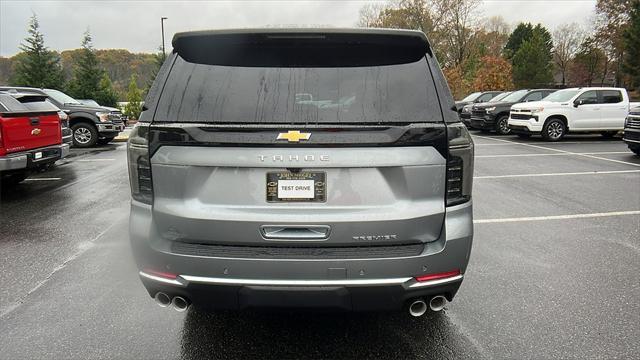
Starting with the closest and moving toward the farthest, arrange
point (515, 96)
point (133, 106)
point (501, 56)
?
point (515, 96) → point (133, 106) → point (501, 56)

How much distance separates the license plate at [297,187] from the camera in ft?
8.05

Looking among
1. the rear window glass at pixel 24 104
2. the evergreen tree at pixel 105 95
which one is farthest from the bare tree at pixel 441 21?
the rear window glass at pixel 24 104

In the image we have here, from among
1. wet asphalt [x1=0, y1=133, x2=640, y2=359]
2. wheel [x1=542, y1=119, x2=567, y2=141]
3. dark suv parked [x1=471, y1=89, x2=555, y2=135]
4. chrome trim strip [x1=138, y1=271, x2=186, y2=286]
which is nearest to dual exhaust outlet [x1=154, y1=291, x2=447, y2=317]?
chrome trim strip [x1=138, y1=271, x2=186, y2=286]

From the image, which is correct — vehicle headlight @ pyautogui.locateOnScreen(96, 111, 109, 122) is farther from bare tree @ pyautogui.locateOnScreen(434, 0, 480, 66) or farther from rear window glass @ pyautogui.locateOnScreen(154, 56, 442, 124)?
bare tree @ pyautogui.locateOnScreen(434, 0, 480, 66)

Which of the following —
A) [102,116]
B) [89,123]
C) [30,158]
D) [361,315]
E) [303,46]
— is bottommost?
[361,315]

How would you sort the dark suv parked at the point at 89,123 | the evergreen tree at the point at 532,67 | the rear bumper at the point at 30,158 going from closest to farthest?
1. the rear bumper at the point at 30,158
2. the dark suv parked at the point at 89,123
3. the evergreen tree at the point at 532,67

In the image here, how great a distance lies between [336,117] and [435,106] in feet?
1.86

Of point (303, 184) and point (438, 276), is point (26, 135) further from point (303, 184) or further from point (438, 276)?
point (438, 276)

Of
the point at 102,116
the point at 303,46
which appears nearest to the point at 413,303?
the point at 303,46

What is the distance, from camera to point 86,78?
35.2m

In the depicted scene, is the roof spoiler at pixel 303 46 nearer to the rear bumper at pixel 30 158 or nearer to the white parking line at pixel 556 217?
the white parking line at pixel 556 217

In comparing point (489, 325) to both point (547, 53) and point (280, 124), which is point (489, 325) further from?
point (547, 53)

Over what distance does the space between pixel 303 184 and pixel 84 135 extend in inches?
569

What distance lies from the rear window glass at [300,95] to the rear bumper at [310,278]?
614mm
